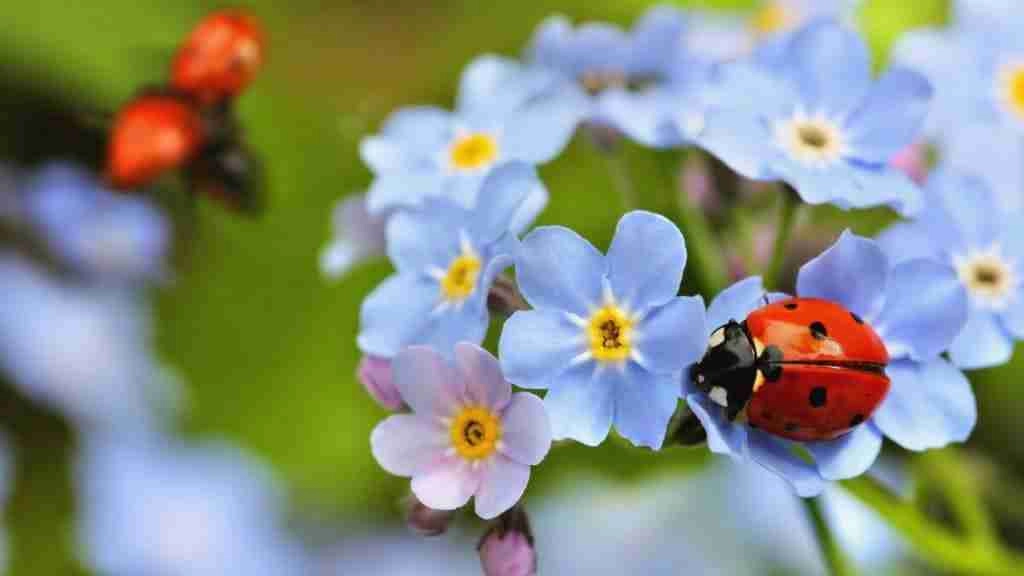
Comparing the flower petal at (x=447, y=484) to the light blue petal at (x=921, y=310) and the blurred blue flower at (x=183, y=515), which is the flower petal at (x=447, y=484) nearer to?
the light blue petal at (x=921, y=310)

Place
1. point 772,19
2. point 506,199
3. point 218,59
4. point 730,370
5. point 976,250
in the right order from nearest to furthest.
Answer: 1. point 730,370
2. point 506,199
3. point 976,250
4. point 218,59
5. point 772,19

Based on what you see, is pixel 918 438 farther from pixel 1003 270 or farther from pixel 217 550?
pixel 217 550

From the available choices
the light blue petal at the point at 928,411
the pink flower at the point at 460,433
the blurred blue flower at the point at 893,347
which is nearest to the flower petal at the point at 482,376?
the pink flower at the point at 460,433

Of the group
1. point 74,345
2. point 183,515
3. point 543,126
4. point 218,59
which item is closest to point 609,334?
point 543,126

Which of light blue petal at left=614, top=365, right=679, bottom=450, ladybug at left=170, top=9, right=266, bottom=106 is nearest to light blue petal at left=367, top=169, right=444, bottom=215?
light blue petal at left=614, top=365, right=679, bottom=450

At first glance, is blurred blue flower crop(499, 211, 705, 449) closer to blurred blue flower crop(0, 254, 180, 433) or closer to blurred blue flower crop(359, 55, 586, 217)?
blurred blue flower crop(359, 55, 586, 217)

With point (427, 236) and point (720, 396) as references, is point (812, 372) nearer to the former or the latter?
point (720, 396)
